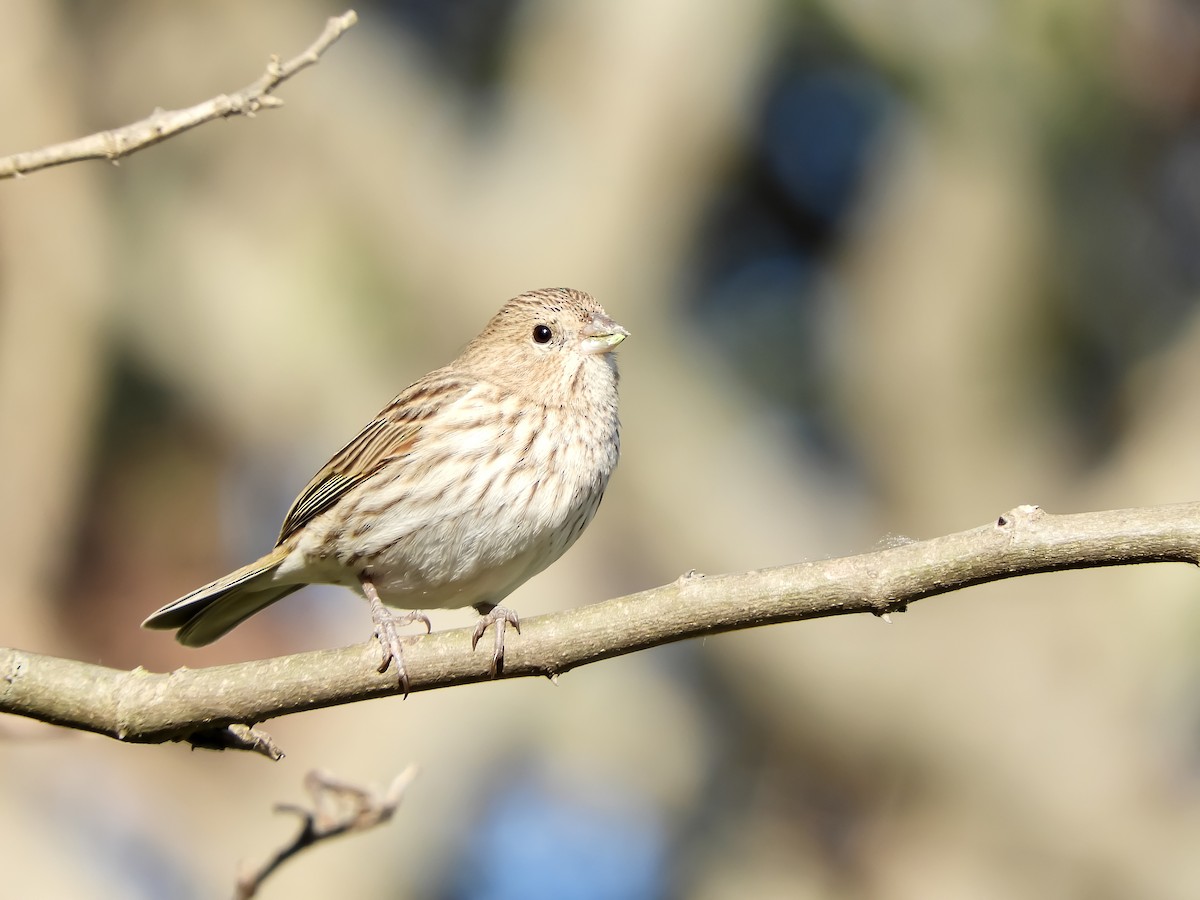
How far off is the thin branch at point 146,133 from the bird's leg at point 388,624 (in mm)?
1269

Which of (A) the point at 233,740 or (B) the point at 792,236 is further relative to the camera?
(B) the point at 792,236

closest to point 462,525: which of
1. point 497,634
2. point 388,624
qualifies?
point 388,624

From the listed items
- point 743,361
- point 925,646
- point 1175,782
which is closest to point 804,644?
point 925,646

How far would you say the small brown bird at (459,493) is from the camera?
453cm

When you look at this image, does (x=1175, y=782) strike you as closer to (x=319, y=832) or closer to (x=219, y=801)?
(x=219, y=801)

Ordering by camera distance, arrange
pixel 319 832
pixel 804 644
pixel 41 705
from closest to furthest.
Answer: pixel 319 832, pixel 41 705, pixel 804 644

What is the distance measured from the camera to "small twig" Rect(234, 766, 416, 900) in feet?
9.09

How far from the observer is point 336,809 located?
3.19 m

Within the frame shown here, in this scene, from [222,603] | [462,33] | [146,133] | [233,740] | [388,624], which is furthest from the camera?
[462,33]

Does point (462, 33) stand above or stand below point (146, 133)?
above

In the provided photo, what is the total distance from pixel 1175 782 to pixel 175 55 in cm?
1004

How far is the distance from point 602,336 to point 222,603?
→ 165cm

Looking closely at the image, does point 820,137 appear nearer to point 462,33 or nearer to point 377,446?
point 462,33

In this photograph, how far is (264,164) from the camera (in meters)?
11.8
